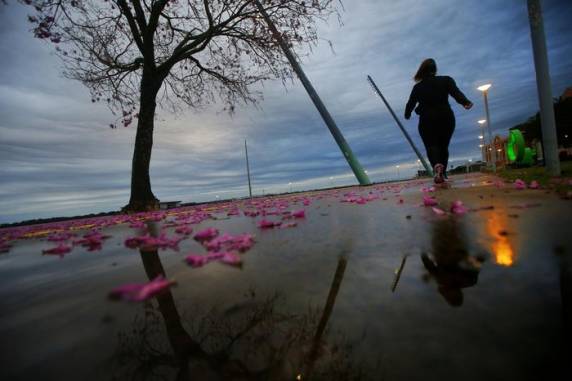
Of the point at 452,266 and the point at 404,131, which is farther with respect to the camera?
the point at 404,131

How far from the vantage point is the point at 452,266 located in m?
1.11

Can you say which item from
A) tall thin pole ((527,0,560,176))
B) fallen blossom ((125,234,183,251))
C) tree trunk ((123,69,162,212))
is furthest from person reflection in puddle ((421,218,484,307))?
tree trunk ((123,69,162,212))

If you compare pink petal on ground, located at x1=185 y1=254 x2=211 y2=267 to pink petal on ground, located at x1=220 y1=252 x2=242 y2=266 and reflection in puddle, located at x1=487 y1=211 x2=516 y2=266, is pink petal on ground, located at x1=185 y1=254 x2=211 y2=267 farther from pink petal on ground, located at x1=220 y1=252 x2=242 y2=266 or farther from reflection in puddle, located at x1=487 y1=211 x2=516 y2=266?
reflection in puddle, located at x1=487 y1=211 x2=516 y2=266

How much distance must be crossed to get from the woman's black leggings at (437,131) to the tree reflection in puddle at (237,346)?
6651 mm

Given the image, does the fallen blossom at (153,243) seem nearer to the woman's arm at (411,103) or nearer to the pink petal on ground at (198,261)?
the pink petal on ground at (198,261)

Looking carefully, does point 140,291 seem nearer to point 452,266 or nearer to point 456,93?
point 452,266

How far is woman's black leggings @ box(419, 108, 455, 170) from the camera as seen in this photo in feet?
20.9

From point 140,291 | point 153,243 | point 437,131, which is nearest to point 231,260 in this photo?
point 140,291

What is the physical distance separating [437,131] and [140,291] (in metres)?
7.01

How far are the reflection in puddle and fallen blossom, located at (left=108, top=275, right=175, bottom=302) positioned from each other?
1.36 meters

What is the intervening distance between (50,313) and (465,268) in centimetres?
164

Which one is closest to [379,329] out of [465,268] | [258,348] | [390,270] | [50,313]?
[258,348]

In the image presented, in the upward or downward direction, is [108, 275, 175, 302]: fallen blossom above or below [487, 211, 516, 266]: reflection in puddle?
above

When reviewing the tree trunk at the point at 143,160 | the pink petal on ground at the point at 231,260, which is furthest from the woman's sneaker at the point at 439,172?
the tree trunk at the point at 143,160
